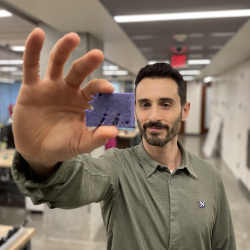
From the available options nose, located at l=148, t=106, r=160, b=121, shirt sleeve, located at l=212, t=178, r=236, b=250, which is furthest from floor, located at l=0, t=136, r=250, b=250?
nose, located at l=148, t=106, r=160, b=121

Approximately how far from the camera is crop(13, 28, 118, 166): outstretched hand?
1.89ft

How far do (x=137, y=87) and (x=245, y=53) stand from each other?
4152 mm

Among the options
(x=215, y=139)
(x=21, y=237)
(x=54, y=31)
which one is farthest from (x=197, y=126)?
(x=21, y=237)

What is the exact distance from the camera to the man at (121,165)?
600 millimetres

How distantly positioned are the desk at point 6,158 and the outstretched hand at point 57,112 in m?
3.16

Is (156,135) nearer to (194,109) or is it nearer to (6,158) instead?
(6,158)

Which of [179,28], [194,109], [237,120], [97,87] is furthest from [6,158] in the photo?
[194,109]

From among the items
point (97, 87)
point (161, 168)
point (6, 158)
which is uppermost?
point (97, 87)

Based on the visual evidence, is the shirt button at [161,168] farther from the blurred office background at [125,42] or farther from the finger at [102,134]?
the blurred office background at [125,42]

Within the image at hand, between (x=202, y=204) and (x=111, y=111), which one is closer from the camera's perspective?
(x=111, y=111)

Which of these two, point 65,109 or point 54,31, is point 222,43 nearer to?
point 54,31

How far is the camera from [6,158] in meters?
3.83

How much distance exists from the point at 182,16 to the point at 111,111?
227cm

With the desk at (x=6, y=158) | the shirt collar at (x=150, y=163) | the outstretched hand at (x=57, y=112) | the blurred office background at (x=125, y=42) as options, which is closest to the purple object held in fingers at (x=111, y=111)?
the outstretched hand at (x=57, y=112)
